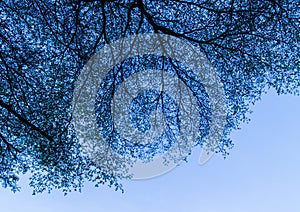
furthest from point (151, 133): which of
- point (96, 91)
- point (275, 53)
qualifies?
point (275, 53)

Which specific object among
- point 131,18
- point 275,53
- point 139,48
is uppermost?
point 131,18

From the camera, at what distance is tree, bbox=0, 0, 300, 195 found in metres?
7.95

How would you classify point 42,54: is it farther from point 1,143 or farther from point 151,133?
point 151,133

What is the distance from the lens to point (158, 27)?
810cm

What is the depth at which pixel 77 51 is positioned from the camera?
8.15 m

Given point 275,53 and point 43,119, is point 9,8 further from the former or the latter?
point 275,53

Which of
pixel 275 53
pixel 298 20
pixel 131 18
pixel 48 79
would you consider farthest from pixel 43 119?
pixel 298 20

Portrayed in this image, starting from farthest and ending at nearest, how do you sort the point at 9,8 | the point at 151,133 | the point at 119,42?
1. the point at 151,133
2. the point at 119,42
3. the point at 9,8

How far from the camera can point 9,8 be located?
7828 mm

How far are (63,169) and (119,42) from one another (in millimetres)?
3648

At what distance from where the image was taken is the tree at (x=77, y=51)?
795 cm

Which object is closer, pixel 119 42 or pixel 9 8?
pixel 9 8

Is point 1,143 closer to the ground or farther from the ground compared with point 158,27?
closer to the ground

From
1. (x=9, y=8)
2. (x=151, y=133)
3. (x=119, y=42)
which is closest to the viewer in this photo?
(x=9, y=8)
